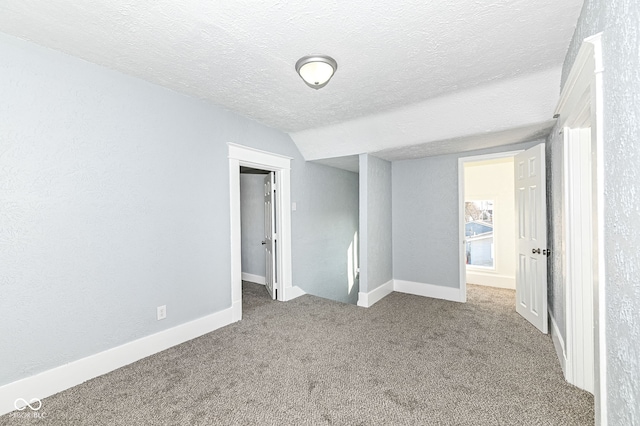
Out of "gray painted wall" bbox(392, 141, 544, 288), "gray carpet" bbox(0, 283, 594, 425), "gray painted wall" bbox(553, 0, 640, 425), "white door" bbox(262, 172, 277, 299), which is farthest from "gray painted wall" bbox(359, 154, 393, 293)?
"gray painted wall" bbox(553, 0, 640, 425)

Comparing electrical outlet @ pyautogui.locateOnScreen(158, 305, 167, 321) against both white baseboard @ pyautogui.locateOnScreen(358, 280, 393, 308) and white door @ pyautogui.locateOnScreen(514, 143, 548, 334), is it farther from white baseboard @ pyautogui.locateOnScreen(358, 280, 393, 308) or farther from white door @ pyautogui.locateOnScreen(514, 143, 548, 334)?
→ white door @ pyautogui.locateOnScreen(514, 143, 548, 334)

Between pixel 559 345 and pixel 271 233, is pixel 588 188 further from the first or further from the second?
pixel 271 233

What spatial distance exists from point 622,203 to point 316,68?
1.88 m

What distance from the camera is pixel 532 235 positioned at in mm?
3254

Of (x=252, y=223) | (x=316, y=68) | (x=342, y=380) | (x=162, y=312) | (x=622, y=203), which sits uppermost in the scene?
(x=316, y=68)

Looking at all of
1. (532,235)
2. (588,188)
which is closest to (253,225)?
(532,235)

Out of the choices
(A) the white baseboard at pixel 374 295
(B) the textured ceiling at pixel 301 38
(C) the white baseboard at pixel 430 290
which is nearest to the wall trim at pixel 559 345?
(C) the white baseboard at pixel 430 290

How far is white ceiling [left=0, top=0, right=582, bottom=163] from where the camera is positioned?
164 cm

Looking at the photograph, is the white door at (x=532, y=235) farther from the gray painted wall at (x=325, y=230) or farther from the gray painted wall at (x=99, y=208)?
the gray painted wall at (x=99, y=208)

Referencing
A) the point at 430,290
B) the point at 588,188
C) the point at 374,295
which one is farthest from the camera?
the point at 430,290

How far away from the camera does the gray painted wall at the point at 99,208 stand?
194cm

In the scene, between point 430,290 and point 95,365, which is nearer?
point 95,365

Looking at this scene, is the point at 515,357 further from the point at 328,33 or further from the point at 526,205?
the point at 328,33

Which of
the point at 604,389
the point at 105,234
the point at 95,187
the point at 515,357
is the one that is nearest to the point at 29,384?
the point at 105,234
